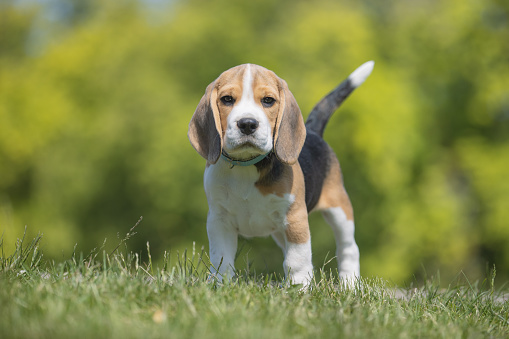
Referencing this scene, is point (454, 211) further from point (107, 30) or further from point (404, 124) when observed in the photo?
point (107, 30)

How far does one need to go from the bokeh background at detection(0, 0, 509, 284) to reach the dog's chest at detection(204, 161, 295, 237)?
15623 mm

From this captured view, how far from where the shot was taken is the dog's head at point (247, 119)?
4.19 meters

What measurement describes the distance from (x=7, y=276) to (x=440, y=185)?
22949 mm

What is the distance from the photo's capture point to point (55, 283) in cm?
381

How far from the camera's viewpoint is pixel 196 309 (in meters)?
3.47

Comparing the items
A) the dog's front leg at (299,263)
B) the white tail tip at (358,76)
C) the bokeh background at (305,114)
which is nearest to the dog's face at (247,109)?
the dog's front leg at (299,263)

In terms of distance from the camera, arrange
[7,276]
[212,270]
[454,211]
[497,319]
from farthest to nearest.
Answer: [454,211] < [212,270] < [497,319] < [7,276]

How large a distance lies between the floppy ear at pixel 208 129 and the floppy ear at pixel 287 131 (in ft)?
1.41

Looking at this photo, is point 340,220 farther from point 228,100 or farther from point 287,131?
point 228,100

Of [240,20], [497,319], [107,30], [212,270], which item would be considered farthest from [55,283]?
[107,30]

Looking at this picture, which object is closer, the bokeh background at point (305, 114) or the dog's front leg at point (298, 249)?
the dog's front leg at point (298, 249)

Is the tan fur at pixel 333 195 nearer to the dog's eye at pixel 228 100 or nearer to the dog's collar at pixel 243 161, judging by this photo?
the dog's collar at pixel 243 161

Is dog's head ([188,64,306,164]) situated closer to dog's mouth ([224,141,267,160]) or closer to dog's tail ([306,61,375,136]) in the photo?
dog's mouth ([224,141,267,160])

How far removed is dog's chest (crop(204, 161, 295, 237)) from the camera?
182 inches
